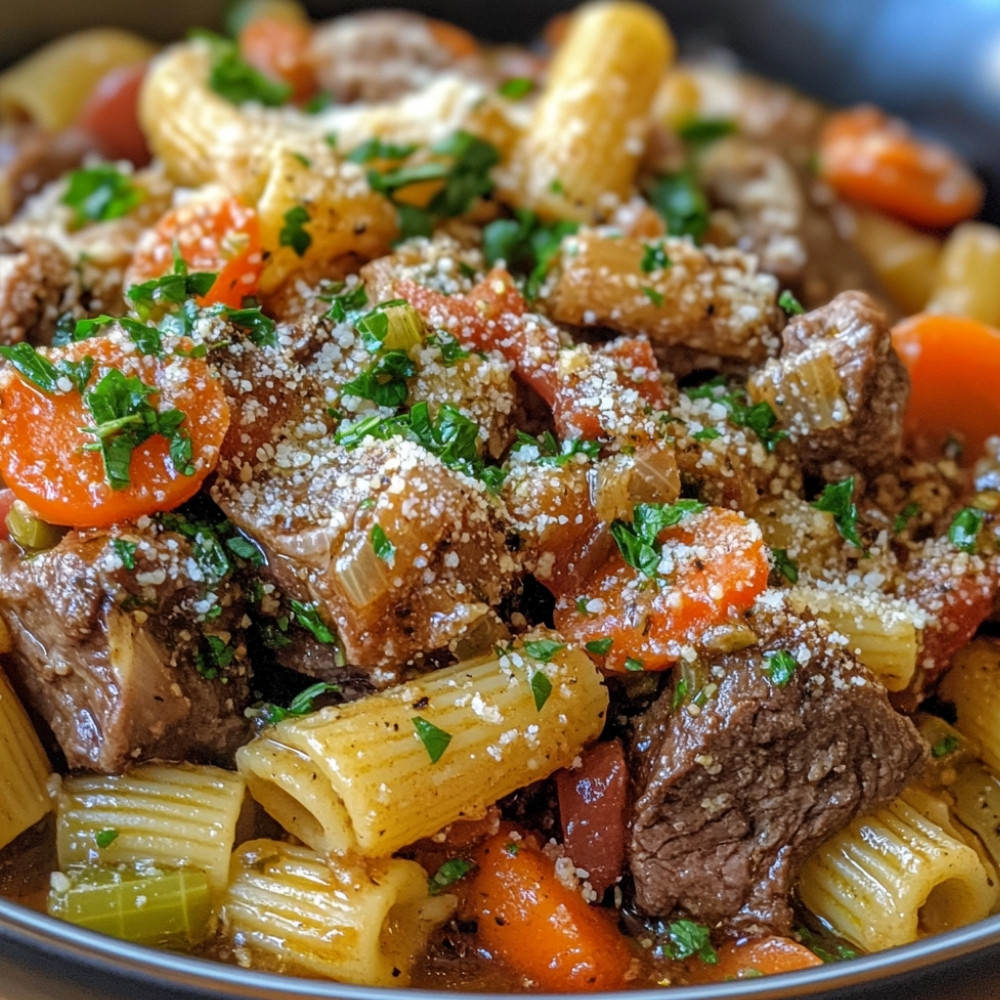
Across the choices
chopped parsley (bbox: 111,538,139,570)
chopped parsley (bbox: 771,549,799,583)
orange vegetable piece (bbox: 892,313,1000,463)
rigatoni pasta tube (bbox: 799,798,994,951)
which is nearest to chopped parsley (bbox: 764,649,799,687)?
chopped parsley (bbox: 771,549,799,583)

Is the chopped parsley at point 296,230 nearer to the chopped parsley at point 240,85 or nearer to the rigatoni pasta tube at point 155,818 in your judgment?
the chopped parsley at point 240,85

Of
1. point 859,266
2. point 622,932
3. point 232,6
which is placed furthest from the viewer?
point 232,6

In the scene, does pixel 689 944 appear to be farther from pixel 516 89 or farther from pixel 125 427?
pixel 516 89

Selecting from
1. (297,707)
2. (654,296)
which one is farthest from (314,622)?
(654,296)

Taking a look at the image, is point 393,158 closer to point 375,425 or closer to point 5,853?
point 375,425

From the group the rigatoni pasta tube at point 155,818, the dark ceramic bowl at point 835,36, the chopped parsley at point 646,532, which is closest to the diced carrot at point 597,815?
the chopped parsley at point 646,532

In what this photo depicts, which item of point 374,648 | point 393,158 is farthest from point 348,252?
point 374,648

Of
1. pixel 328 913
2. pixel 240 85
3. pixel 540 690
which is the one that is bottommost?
pixel 328 913
